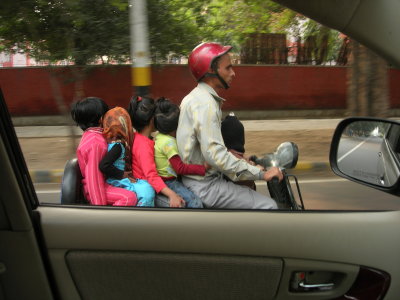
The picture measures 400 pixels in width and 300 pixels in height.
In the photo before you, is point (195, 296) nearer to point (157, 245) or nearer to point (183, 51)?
point (157, 245)

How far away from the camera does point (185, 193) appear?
83.0 inches

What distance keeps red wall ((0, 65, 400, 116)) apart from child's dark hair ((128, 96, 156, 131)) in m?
4.18

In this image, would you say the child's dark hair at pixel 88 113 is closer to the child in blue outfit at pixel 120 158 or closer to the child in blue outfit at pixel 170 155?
the child in blue outfit at pixel 120 158

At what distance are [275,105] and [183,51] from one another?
12.8 feet

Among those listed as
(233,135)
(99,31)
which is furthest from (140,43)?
(233,135)

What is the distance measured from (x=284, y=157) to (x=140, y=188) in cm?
72

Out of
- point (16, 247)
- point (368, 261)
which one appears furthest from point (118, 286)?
point (368, 261)

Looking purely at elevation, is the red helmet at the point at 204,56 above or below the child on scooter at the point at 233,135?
above

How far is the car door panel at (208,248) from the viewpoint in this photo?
1542 millimetres

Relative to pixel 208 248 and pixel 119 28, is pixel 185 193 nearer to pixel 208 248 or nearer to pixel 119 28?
pixel 208 248

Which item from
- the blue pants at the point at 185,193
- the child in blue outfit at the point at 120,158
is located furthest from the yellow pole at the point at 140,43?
the blue pants at the point at 185,193

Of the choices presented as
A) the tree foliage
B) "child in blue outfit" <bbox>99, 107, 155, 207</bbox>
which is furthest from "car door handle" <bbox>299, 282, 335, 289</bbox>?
the tree foliage

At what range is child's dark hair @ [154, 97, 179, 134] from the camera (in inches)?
89.7

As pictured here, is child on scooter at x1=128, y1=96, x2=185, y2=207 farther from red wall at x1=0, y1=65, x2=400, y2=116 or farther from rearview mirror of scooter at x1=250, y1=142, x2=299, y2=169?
red wall at x1=0, y1=65, x2=400, y2=116
